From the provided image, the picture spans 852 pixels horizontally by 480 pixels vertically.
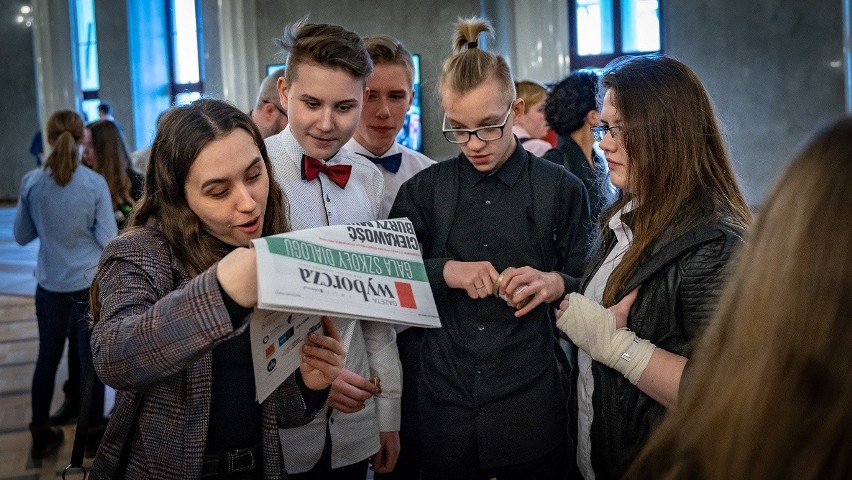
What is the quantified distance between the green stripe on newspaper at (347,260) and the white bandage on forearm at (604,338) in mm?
369

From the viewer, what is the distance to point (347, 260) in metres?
1.27

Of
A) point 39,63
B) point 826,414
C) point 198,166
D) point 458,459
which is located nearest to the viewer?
point 826,414

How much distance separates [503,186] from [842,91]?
406 inches

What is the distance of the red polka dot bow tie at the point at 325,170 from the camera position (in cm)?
208

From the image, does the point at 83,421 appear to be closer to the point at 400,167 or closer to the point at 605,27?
the point at 400,167

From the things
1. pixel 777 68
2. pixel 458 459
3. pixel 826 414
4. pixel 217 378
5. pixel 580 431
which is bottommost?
pixel 458 459

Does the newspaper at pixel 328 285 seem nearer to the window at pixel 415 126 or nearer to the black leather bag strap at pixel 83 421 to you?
the black leather bag strap at pixel 83 421

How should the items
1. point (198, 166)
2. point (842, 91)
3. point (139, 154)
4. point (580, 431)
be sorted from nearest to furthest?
point (198, 166)
point (580, 431)
point (139, 154)
point (842, 91)

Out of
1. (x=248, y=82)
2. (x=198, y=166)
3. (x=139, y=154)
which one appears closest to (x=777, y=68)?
(x=248, y=82)

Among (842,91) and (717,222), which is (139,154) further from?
(842,91)

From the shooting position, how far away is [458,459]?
209cm

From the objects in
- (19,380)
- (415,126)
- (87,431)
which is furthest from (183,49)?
(87,431)

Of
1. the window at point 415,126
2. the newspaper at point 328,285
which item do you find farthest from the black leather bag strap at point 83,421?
the window at point 415,126

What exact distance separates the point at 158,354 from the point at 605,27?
455 inches
